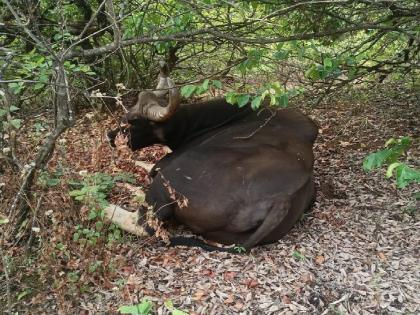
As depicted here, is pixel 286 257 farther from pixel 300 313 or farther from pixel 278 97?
pixel 278 97

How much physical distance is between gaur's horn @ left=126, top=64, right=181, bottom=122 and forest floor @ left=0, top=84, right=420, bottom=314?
2.26ft

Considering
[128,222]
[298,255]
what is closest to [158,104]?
[128,222]

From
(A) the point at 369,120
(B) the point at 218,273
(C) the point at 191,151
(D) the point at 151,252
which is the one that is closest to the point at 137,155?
(C) the point at 191,151

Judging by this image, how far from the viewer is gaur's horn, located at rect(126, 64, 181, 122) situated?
498 centimetres

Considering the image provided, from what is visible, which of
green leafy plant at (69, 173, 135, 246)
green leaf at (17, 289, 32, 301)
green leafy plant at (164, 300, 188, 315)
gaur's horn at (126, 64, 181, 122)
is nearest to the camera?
green leafy plant at (164, 300, 188, 315)

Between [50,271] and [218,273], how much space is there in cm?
143

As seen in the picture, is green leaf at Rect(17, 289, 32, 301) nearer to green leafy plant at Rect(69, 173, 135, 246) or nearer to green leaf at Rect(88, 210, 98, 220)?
green leafy plant at Rect(69, 173, 135, 246)

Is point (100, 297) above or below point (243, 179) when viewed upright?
below

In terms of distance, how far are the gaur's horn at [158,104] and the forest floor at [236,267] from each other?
0.69m

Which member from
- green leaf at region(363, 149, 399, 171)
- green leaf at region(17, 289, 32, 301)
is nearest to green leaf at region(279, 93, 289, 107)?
green leaf at region(363, 149, 399, 171)

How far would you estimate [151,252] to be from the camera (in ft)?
14.7

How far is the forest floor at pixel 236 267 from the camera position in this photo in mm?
3797

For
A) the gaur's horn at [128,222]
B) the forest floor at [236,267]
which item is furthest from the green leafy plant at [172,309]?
the gaur's horn at [128,222]

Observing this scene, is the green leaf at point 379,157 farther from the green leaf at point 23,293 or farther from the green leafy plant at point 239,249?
the green leaf at point 23,293
